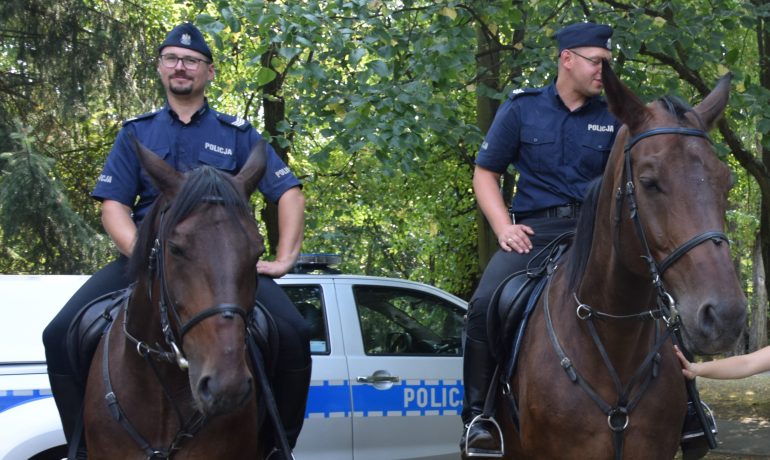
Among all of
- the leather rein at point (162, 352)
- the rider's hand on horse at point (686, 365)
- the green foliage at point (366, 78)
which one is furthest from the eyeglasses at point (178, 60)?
the rider's hand on horse at point (686, 365)

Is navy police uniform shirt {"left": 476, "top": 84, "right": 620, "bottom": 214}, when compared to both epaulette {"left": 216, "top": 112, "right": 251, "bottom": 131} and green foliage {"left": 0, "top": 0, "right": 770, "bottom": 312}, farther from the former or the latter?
green foliage {"left": 0, "top": 0, "right": 770, "bottom": 312}

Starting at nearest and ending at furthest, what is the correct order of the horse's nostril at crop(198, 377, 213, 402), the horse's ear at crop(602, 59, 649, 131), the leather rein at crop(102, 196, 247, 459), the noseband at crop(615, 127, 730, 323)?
the horse's nostril at crop(198, 377, 213, 402), the noseband at crop(615, 127, 730, 323), the leather rein at crop(102, 196, 247, 459), the horse's ear at crop(602, 59, 649, 131)

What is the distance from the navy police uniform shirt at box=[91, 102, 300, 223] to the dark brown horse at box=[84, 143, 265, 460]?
66 cm

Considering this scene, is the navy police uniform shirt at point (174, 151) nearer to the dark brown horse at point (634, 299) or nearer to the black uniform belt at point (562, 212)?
the black uniform belt at point (562, 212)

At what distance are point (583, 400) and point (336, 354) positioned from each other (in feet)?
12.2

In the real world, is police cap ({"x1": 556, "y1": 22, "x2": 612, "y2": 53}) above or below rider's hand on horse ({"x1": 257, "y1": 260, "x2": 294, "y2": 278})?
above

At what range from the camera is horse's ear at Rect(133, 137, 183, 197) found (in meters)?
3.72

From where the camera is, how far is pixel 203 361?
330cm

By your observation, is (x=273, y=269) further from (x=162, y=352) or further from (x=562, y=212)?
(x=562, y=212)

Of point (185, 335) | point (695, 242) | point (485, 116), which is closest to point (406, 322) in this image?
point (185, 335)

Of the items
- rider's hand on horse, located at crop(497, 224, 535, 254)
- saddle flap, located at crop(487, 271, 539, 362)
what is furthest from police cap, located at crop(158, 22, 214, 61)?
saddle flap, located at crop(487, 271, 539, 362)

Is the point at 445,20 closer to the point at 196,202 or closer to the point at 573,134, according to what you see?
the point at 573,134

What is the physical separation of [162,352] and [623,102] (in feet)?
6.70

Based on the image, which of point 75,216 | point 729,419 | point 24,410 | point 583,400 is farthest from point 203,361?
point 729,419
